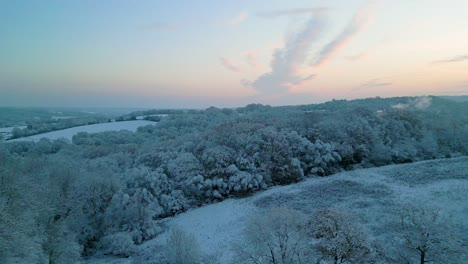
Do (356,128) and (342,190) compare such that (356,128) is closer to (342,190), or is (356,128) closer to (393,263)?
(342,190)

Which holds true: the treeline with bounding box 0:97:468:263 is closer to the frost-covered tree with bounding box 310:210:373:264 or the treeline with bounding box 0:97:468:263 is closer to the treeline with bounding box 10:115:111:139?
the frost-covered tree with bounding box 310:210:373:264

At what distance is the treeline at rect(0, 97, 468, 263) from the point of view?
1819cm

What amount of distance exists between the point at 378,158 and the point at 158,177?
3316cm

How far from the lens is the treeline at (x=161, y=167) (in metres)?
18.2

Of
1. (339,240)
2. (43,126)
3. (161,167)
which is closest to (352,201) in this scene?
(339,240)

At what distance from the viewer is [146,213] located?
28.0 m

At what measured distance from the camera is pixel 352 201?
99.1ft

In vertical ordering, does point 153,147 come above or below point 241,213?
above

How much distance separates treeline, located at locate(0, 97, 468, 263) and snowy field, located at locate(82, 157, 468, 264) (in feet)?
7.88

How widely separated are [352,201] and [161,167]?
22564mm

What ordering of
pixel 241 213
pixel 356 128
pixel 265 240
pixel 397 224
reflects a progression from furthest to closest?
pixel 356 128 → pixel 241 213 → pixel 397 224 → pixel 265 240

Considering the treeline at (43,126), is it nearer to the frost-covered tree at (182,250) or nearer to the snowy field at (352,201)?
the snowy field at (352,201)

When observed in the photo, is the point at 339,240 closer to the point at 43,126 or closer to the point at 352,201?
the point at 352,201

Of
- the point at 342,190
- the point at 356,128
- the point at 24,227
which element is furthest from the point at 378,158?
the point at 24,227
